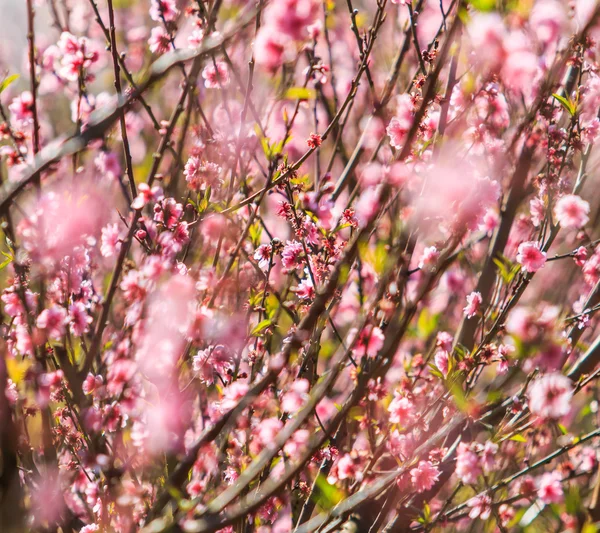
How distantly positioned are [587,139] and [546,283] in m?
1.90

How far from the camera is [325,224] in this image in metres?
2.48

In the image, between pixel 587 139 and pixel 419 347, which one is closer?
pixel 587 139

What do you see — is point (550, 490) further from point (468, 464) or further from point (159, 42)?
point (159, 42)

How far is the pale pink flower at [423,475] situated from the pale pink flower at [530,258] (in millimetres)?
904

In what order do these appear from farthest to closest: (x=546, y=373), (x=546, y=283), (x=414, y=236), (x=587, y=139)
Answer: (x=546, y=283)
(x=587, y=139)
(x=546, y=373)
(x=414, y=236)

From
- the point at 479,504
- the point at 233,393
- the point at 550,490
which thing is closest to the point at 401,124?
the point at 233,393

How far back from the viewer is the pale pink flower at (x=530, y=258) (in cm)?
221

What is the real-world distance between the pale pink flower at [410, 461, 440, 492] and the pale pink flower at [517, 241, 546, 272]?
0.90 meters

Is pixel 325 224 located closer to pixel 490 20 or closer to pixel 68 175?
pixel 490 20

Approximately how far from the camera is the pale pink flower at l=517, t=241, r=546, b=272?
221 cm

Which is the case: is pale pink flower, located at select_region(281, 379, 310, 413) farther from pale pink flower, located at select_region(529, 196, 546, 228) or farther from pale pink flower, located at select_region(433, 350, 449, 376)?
pale pink flower, located at select_region(529, 196, 546, 228)

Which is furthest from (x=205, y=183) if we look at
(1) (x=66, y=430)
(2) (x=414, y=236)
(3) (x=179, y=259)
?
(1) (x=66, y=430)

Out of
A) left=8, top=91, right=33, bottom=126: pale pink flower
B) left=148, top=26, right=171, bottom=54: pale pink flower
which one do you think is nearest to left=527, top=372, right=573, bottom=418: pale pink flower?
left=148, top=26, right=171, bottom=54: pale pink flower

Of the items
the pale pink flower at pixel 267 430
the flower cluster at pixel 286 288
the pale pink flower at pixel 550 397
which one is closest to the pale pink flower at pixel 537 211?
the flower cluster at pixel 286 288
